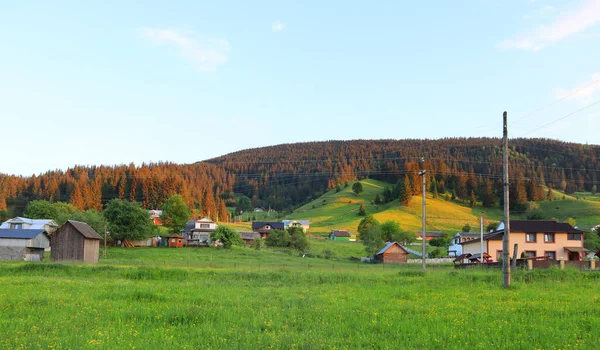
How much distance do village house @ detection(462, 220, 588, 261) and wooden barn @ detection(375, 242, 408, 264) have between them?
12972 millimetres

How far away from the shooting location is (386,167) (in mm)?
187500

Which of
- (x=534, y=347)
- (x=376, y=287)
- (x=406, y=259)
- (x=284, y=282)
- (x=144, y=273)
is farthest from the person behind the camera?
(x=406, y=259)

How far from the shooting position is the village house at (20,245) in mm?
64125

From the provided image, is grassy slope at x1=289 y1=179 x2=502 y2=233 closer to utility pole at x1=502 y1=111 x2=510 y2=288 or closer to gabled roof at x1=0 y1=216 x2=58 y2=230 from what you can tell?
gabled roof at x1=0 y1=216 x2=58 y2=230

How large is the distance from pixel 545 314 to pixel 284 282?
16.2 m

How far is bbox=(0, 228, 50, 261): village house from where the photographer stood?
64125mm

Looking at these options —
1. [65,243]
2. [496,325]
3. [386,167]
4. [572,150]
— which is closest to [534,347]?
[496,325]

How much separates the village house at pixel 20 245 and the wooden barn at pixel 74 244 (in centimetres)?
789

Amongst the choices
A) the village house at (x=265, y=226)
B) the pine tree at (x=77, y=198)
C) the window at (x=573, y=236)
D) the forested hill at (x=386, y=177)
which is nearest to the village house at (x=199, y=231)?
the village house at (x=265, y=226)

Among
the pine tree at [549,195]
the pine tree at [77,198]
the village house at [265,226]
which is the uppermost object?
the pine tree at [549,195]

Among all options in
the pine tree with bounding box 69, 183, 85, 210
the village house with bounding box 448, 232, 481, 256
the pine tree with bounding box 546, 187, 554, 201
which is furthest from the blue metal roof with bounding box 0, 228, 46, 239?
the pine tree with bounding box 546, 187, 554, 201

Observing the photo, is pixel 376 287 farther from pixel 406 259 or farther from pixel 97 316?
pixel 406 259

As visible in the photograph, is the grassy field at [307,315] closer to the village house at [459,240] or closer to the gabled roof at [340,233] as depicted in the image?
the village house at [459,240]

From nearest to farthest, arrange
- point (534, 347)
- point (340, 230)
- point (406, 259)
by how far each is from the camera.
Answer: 1. point (534, 347)
2. point (406, 259)
3. point (340, 230)
